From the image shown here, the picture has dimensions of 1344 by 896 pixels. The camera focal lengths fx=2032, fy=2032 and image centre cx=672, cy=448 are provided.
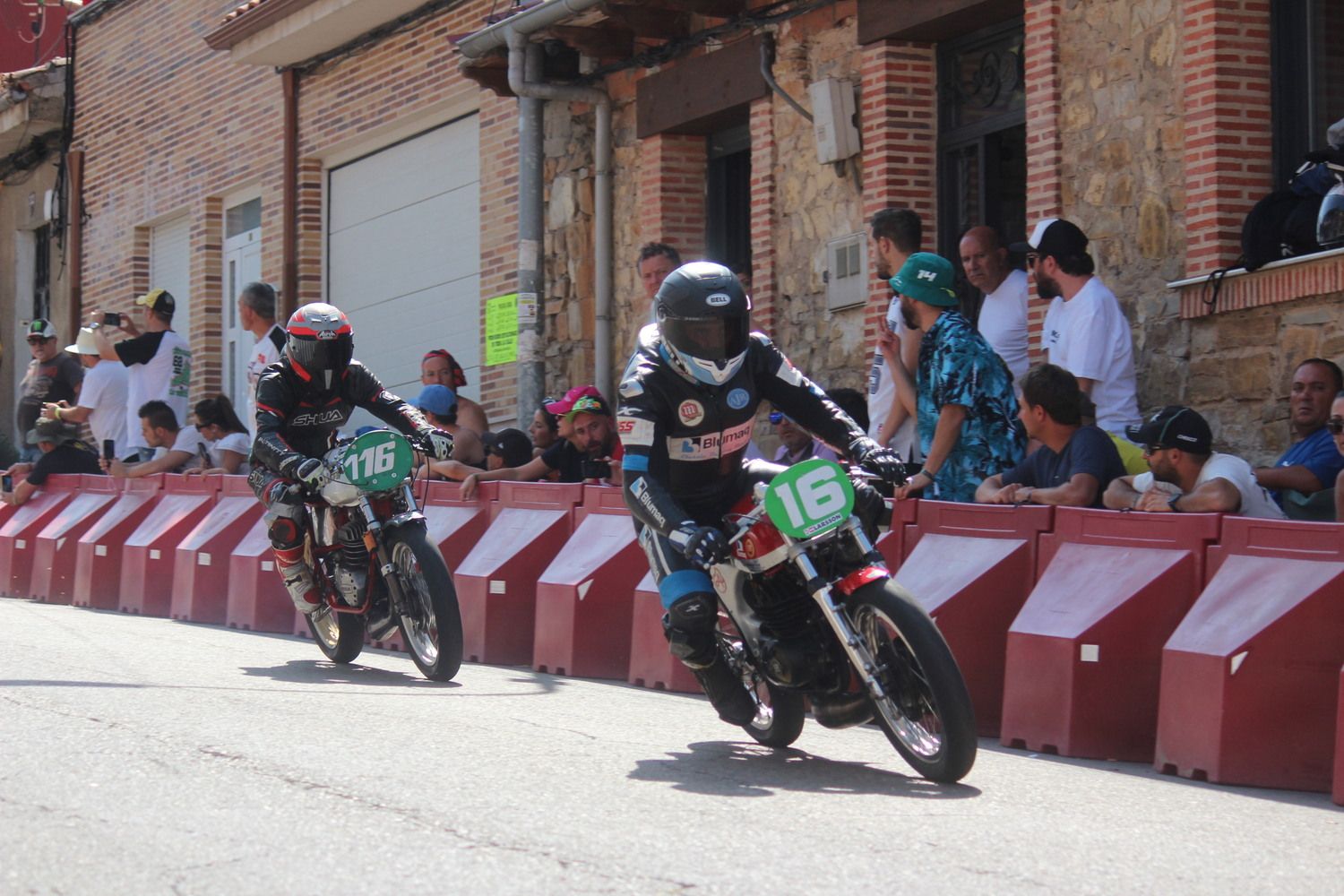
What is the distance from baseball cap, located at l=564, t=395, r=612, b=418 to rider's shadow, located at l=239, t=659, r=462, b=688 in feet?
7.98

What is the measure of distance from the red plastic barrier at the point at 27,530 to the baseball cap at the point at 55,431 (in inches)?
14.8

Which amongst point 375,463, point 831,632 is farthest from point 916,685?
point 375,463

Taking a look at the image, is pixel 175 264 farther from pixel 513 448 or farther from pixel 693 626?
pixel 693 626

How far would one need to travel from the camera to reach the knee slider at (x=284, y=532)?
10055 mm

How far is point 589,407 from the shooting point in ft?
39.7

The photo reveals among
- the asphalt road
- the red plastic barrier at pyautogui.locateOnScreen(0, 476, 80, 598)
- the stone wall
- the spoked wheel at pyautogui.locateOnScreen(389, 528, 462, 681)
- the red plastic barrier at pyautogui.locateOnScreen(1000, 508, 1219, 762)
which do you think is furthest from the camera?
the red plastic barrier at pyautogui.locateOnScreen(0, 476, 80, 598)

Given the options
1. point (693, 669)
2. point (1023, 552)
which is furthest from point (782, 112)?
point (693, 669)

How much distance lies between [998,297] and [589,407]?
2.60m

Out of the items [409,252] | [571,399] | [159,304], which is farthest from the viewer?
[409,252]

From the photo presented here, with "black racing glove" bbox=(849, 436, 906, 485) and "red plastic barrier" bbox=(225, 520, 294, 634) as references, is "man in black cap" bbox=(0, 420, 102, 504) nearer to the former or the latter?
"red plastic barrier" bbox=(225, 520, 294, 634)

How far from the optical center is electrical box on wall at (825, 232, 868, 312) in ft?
46.2

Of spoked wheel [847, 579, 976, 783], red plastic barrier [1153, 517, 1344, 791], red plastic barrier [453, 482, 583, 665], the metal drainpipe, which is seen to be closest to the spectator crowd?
red plastic barrier [453, 482, 583, 665]

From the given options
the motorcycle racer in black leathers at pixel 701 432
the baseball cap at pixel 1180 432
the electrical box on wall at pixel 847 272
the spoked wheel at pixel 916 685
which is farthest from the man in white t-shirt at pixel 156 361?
the spoked wheel at pixel 916 685

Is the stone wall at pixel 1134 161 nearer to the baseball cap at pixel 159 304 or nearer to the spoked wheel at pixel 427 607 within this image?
the spoked wheel at pixel 427 607
